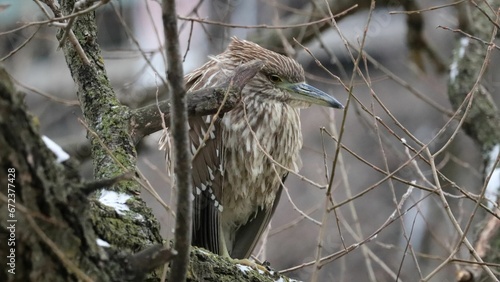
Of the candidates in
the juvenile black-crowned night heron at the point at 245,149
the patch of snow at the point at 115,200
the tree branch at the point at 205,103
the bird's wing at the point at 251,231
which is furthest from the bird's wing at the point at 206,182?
the patch of snow at the point at 115,200

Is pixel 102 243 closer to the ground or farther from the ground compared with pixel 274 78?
closer to the ground

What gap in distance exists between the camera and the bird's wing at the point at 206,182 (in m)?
4.39

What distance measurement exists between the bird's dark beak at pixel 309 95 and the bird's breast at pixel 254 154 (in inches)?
4.3

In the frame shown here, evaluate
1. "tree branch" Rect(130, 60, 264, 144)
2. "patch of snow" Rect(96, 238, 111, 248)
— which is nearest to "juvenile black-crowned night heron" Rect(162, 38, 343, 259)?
"tree branch" Rect(130, 60, 264, 144)

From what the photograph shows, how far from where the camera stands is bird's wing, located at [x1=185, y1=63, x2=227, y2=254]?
4387 mm

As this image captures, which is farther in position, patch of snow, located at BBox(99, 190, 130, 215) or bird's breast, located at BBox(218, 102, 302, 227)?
bird's breast, located at BBox(218, 102, 302, 227)

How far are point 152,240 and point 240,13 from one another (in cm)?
797

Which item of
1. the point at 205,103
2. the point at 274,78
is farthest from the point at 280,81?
the point at 205,103

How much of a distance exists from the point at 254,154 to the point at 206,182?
0.30m

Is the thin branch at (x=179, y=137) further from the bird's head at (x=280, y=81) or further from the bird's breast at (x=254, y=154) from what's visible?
the bird's head at (x=280, y=81)

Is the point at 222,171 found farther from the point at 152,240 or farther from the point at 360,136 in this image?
the point at 360,136

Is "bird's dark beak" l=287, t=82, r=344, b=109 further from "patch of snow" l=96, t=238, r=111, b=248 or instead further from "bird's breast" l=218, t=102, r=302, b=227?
"patch of snow" l=96, t=238, r=111, b=248

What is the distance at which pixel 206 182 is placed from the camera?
14.5 feet

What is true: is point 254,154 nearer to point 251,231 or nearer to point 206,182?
point 206,182
